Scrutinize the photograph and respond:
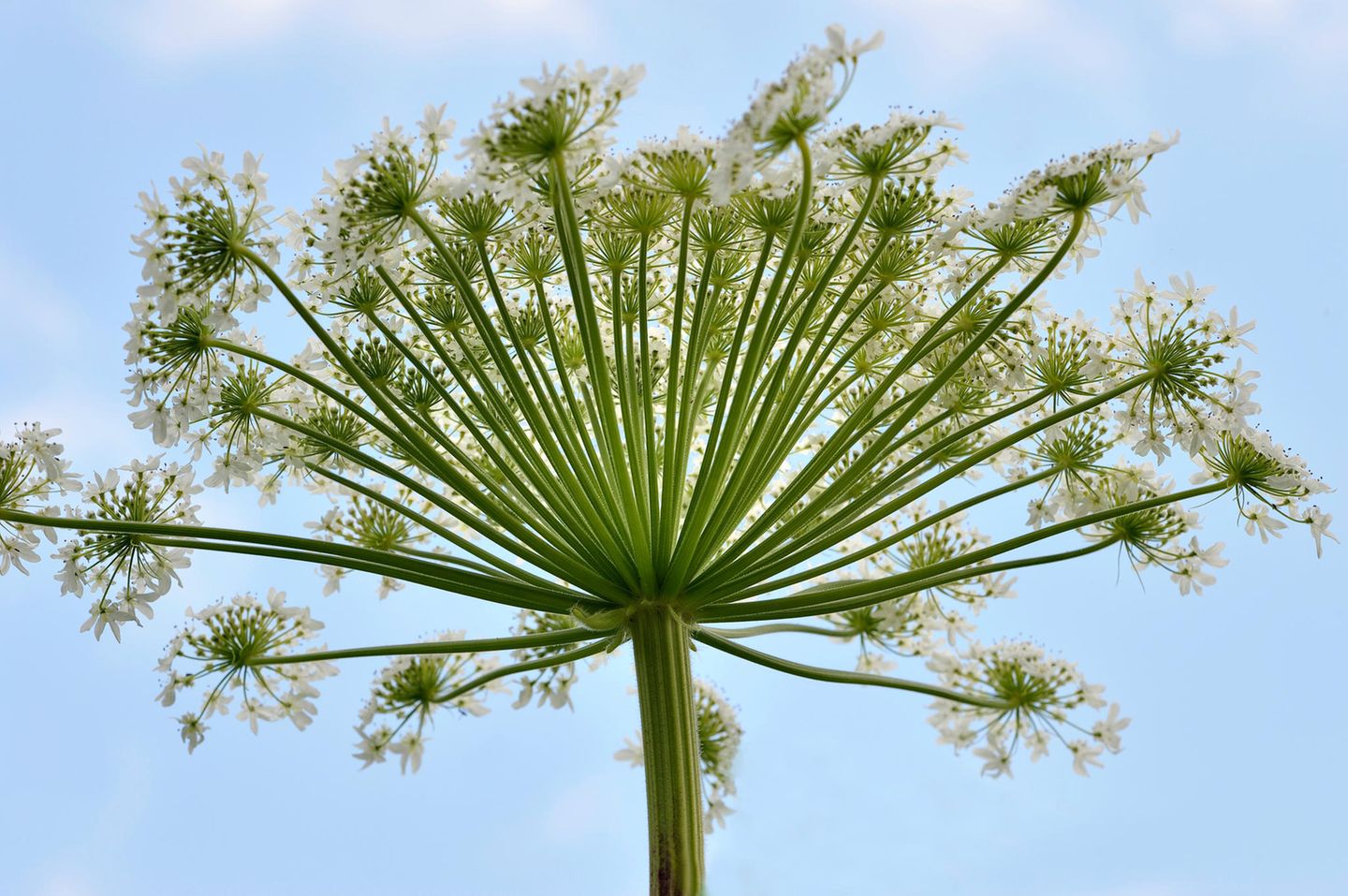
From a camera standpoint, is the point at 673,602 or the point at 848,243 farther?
the point at 673,602

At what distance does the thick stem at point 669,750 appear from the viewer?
21.8 feet

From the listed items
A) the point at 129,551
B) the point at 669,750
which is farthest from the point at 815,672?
the point at 129,551

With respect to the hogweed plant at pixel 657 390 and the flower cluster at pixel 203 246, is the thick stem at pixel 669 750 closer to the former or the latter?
the hogweed plant at pixel 657 390

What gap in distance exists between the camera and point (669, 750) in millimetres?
6898

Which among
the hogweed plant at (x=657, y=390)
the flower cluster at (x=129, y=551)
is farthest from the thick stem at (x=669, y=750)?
the flower cluster at (x=129, y=551)

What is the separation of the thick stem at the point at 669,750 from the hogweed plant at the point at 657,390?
0.02 m

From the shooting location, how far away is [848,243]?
21.9ft

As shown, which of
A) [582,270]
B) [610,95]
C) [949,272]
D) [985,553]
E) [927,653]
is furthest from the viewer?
[927,653]

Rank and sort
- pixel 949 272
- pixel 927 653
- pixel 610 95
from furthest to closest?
pixel 927 653 → pixel 949 272 → pixel 610 95

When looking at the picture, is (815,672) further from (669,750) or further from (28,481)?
(28,481)

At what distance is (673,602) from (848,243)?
2.32m

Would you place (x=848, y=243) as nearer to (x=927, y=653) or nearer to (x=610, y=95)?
(x=610, y=95)

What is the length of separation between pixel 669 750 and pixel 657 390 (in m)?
2.96

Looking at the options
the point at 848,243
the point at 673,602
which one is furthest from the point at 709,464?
the point at 848,243
